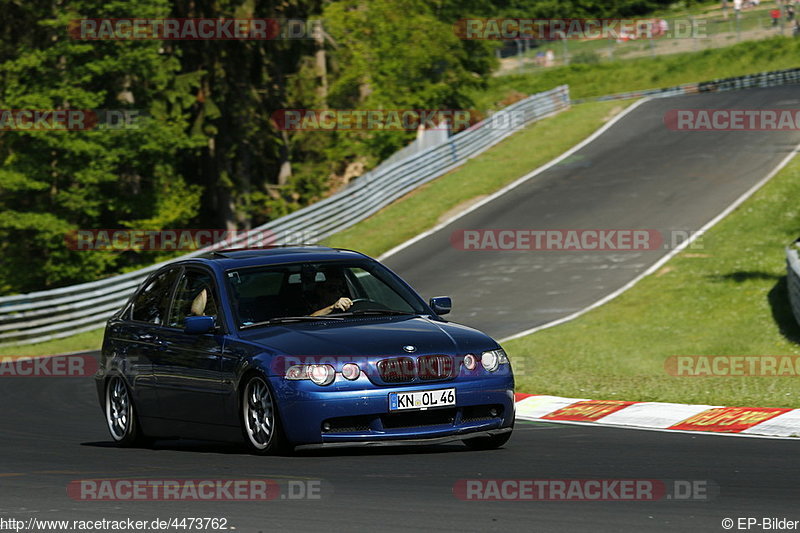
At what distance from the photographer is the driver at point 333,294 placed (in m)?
9.73

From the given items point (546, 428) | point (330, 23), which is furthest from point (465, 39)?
Answer: point (546, 428)

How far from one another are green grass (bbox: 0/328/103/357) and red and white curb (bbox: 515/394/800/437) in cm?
1401

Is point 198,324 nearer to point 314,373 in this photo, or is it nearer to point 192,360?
point 192,360

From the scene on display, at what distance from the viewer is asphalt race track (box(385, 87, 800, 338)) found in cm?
2345

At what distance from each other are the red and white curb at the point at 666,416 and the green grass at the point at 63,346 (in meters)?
14.0

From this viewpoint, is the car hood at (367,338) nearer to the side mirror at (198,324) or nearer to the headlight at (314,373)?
the headlight at (314,373)

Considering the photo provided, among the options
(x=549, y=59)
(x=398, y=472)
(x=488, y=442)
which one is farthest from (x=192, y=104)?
(x=398, y=472)

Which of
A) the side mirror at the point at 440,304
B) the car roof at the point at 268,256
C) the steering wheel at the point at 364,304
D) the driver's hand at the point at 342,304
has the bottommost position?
the side mirror at the point at 440,304

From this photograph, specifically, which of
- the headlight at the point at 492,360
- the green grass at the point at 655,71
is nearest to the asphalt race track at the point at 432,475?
the headlight at the point at 492,360

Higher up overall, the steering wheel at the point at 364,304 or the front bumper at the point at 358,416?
the steering wheel at the point at 364,304

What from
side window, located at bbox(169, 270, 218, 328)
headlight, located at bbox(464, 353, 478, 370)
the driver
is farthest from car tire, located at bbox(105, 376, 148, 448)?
headlight, located at bbox(464, 353, 478, 370)

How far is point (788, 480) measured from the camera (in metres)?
7.58

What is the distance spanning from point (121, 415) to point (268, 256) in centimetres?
195

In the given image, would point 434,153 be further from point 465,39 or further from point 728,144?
point 465,39
